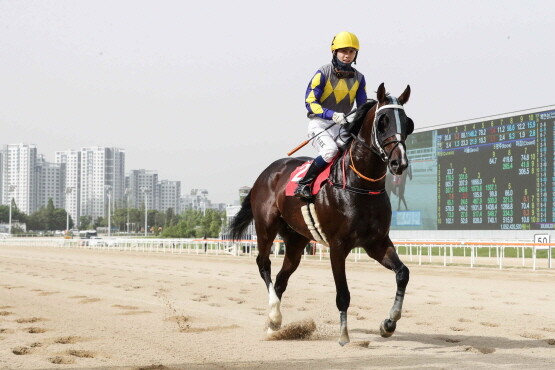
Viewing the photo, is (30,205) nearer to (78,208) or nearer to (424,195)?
(78,208)

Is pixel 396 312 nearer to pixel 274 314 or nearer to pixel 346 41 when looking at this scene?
pixel 274 314

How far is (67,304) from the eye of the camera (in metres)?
7.55

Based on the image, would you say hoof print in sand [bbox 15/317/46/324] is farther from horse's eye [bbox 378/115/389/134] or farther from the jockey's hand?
horse's eye [bbox 378/115/389/134]

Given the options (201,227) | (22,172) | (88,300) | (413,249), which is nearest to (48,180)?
(22,172)

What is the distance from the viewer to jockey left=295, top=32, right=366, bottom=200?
17.5ft

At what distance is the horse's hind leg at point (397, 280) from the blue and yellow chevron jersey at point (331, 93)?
3.83 feet

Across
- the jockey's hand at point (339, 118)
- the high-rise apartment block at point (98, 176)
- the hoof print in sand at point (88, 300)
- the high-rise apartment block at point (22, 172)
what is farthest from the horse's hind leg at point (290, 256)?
the high-rise apartment block at point (22, 172)

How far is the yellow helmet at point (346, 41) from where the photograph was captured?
5.29 m

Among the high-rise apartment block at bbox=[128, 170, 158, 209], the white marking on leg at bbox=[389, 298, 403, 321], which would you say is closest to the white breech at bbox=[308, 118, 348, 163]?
the white marking on leg at bbox=[389, 298, 403, 321]

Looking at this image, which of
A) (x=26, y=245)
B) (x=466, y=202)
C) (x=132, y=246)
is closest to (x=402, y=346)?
(x=466, y=202)

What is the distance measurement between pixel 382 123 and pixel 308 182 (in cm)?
94

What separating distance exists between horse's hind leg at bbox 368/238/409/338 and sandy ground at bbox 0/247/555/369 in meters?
0.15

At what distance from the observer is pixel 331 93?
18.1 feet

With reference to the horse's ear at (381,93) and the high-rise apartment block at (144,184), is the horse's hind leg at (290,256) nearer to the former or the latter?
the horse's ear at (381,93)
